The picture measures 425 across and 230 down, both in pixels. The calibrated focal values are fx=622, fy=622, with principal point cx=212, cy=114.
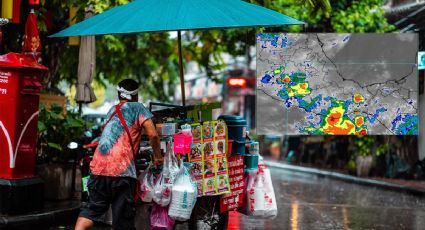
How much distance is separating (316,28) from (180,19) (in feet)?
49.7

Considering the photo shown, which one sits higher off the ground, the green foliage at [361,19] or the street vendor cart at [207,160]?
the green foliage at [361,19]

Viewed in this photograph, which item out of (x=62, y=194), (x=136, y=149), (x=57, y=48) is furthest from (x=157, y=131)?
(x=57, y=48)

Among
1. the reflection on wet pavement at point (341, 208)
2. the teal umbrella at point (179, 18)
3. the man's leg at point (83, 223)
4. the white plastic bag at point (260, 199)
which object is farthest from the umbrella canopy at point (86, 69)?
the man's leg at point (83, 223)

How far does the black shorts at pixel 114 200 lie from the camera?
5.79 m

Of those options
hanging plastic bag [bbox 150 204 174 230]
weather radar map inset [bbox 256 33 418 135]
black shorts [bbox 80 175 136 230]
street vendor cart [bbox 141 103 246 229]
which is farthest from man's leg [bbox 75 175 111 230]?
weather radar map inset [bbox 256 33 418 135]

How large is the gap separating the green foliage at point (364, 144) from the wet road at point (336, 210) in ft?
6.60

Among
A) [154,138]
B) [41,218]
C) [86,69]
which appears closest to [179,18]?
[154,138]

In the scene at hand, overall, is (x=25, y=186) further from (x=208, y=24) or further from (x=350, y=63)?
(x=350, y=63)

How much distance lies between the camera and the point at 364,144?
1839cm

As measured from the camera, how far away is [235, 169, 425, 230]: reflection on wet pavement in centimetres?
921

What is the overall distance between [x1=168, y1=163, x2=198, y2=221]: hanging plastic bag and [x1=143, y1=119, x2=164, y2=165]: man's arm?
1.04 feet

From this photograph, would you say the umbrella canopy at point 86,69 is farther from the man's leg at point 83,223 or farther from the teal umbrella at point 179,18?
the man's leg at point 83,223

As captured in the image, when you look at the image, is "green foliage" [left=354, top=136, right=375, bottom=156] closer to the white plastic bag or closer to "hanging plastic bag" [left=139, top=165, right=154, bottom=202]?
the white plastic bag

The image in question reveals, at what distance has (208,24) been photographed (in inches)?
241
